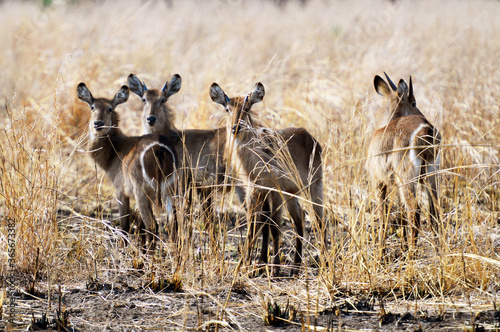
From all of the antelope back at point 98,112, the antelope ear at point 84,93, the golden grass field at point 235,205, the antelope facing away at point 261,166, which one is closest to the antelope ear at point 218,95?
the antelope facing away at point 261,166

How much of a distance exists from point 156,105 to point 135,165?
124cm

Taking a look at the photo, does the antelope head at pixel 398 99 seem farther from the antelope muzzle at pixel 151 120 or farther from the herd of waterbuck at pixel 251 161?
the antelope muzzle at pixel 151 120

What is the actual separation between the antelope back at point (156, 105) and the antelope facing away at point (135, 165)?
1.32ft

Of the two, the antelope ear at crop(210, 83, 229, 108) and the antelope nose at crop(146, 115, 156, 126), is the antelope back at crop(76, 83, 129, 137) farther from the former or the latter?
the antelope ear at crop(210, 83, 229, 108)

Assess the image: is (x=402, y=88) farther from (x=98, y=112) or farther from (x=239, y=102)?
(x=98, y=112)

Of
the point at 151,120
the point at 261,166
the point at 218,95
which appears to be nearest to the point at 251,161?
the point at 261,166

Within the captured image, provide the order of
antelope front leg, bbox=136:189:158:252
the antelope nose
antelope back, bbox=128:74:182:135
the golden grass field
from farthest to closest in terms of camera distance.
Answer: antelope back, bbox=128:74:182:135, the antelope nose, antelope front leg, bbox=136:189:158:252, the golden grass field

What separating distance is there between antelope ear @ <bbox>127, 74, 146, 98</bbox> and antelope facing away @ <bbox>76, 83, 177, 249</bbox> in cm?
52

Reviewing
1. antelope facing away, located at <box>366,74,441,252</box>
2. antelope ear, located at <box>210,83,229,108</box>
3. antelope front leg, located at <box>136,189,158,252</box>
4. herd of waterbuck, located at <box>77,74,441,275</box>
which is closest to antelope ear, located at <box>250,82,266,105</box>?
Result: herd of waterbuck, located at <box>77,74,441,275</box>

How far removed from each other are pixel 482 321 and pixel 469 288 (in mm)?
431

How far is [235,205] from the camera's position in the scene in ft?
23.9

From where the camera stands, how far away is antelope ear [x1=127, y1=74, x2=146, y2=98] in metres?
6.89

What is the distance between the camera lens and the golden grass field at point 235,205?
13.3 ft

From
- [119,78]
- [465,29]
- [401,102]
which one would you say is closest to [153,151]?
[401,102]
